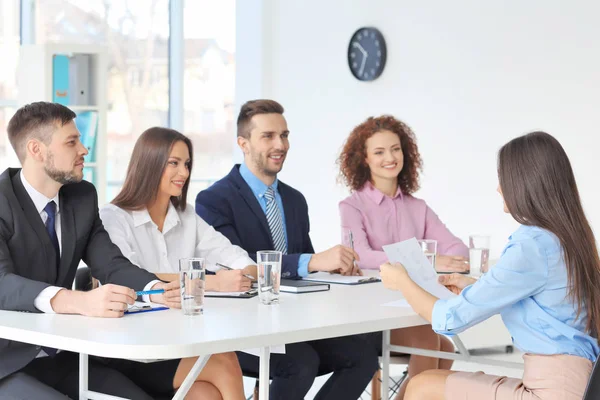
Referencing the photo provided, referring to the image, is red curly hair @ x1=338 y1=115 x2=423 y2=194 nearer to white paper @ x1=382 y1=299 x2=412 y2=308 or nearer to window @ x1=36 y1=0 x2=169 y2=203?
white paper @ x1=382 y1=299 x2=412 y2=308

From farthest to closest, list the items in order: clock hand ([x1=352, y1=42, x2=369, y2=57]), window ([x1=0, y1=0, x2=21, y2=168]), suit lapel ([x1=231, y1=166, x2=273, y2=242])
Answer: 1. window ([x1=0, y1=0, x2=21, y2=168])
2. clock hand ([x1=352, y1=42, x2=369, y2=57])
3. suit lapel ([x1=231, y1=166, x2=273, y2=242])

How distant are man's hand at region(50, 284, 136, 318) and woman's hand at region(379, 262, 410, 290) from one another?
2.23ft

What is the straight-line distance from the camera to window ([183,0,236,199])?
26.4 feet

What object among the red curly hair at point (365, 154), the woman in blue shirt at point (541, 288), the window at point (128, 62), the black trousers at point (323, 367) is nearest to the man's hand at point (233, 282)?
the black trousers at point (323, 367)

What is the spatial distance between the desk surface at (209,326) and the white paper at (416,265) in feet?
0.39

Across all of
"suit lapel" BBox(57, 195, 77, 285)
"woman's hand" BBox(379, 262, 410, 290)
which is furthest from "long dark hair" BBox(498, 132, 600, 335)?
"suit lapel" BBox(57, 195, 77, 285)

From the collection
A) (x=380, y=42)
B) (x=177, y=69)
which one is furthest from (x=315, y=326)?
(x=177, y=69)

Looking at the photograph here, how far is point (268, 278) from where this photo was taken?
8.32 ft

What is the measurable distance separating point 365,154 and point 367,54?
2584 millimetres

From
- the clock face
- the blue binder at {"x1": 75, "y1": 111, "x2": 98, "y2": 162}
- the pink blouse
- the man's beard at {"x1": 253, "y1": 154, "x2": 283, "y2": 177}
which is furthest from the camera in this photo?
the clock face

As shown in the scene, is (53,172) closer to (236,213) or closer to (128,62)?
(236,213)

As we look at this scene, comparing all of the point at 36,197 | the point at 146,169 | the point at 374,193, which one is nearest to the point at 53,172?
the point at 36,197

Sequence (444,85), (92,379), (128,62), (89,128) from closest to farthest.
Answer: (92,379)
(444,85)
(89,128)
(128,62)

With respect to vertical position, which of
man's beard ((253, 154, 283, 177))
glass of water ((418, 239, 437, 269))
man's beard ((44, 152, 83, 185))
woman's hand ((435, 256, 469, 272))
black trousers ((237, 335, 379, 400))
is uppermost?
man's beard ((44, 152, 83, 185))
